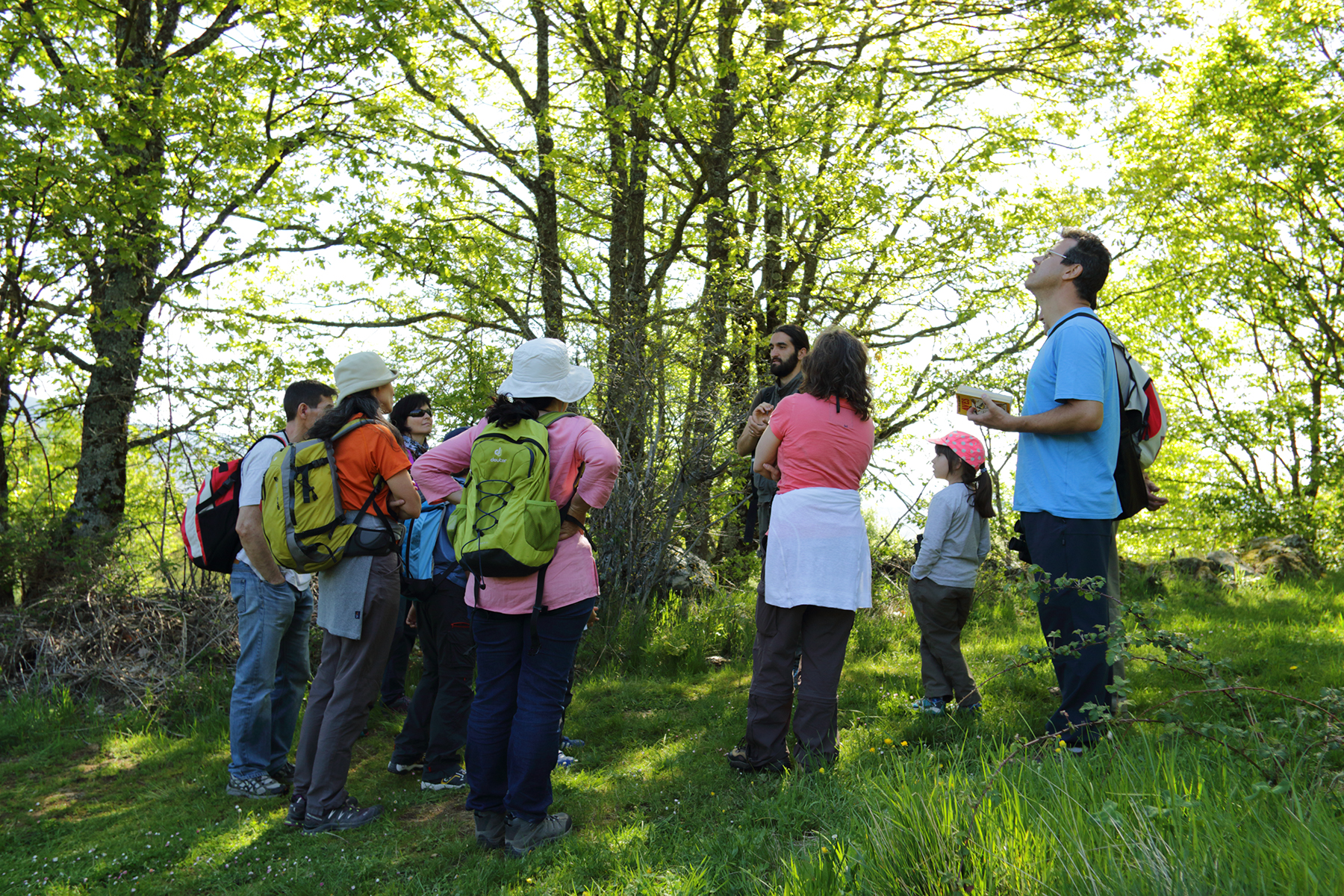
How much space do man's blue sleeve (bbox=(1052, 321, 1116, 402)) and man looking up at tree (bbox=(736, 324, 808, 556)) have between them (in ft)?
5.02

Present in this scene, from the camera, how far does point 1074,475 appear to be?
3504 millimetres

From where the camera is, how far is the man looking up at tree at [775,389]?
4.80 metres

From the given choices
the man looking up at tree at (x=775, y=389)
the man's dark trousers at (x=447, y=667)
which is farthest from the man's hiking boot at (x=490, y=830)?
the man looking up at tree at (x=775, y=389)

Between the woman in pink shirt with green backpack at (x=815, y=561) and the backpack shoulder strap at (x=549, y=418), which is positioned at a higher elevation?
the backpack shoulder strap at (x=549, y=418)

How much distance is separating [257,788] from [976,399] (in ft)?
13.3

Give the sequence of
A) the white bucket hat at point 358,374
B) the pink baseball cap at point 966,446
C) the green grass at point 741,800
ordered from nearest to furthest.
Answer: the green grass at point 741,800 → the white bucket hat at point 358,374 → the pink baseball cap at point 966,446

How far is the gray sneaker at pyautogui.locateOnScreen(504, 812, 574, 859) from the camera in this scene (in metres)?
3.46

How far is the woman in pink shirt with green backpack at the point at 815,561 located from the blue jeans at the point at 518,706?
95cm

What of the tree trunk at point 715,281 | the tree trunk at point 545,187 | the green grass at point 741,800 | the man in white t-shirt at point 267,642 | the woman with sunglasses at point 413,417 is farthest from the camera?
the tree trunk at point 545,187

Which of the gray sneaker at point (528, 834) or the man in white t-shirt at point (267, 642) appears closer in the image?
the gray sneaker at point (528, 834)

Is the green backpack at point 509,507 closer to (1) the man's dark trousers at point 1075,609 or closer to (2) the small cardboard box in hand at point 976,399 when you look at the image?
(2) the small cardboard box in hand at point 976,399

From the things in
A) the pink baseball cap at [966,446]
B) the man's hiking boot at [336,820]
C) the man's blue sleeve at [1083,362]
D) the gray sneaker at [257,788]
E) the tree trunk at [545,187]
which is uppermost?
the tree trunk at [545,187]

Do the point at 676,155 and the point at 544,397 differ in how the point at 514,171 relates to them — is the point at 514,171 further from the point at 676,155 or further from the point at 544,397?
the point at 544,397

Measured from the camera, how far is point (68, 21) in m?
8.60
